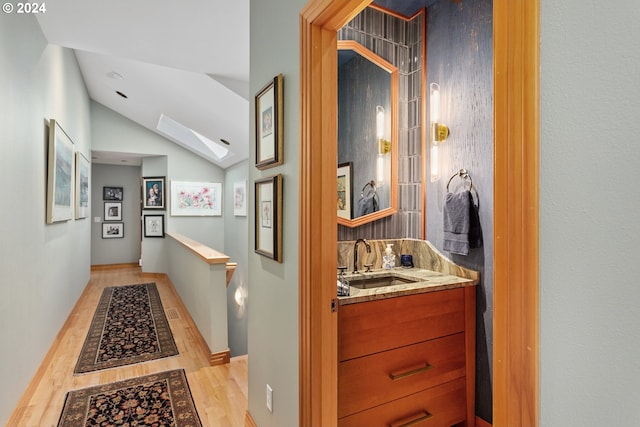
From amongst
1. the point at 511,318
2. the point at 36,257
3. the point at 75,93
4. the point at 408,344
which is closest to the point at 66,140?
the point at 75,93

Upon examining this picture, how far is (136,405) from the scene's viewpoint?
7.55 feet

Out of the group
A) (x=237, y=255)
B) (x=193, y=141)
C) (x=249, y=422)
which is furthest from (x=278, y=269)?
(x=193, y=141)

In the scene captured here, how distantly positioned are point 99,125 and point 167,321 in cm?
428

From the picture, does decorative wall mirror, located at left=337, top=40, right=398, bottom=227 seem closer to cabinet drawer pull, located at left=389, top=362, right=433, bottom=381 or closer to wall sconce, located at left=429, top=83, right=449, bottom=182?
wall sconce, located at left=429, top=83, right=449, bottom=182

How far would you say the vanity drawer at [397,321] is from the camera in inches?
63.8

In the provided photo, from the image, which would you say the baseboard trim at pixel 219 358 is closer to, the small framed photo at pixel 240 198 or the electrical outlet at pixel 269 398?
the electrical outlet at pixel 269 398

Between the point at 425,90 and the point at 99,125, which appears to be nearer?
the point at 425,90

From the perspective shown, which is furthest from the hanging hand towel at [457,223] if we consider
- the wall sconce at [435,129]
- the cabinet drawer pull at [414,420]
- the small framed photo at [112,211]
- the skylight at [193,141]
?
the small framed photo at [112,211]

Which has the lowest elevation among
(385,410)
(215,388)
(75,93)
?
(215,388)

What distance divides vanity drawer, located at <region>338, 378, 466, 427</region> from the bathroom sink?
644mm

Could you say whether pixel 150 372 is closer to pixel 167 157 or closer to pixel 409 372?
pixel 409 372

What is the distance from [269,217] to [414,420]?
1333mm

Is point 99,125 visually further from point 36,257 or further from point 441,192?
point 441,192

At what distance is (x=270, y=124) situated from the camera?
168 centimetres
